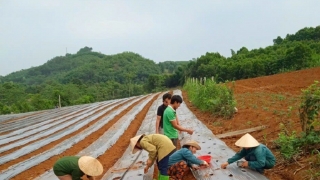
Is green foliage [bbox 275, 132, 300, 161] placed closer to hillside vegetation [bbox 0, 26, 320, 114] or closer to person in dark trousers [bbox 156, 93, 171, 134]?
person in dark trousers [bbox 156, 93, 171, 134]

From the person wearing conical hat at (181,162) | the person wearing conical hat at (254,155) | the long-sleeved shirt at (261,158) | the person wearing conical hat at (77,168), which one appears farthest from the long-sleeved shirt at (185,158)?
the person wearing conical hat at (77,168)

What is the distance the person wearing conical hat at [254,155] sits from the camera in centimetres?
416

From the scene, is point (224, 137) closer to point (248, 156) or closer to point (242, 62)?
point (248, 156)

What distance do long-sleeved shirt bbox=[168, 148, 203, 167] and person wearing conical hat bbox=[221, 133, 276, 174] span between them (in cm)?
53

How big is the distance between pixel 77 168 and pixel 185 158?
5.10 feet

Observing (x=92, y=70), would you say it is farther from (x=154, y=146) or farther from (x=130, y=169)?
(x=154, y=146)

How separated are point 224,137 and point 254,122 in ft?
3.14

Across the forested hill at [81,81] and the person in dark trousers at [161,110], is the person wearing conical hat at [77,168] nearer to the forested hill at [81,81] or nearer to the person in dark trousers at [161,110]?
the person in dark trousers at [161,110]

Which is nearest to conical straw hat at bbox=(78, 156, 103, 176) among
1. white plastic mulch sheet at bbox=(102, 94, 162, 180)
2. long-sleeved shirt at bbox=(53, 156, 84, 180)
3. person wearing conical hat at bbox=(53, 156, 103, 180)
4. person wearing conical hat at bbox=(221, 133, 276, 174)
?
person wearing conical hat at bbox=(53, 156, 103, 180)

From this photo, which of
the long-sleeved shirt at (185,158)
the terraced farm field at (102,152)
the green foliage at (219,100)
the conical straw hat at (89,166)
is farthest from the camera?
the green foliage at (219,100)

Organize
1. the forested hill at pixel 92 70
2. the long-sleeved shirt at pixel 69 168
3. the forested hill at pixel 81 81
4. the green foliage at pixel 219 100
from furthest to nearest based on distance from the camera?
the forested hill at pixel 92 70 → the forested hill at pixel 81 81 → the green foliage at pixel 219 100 → the long-sleeved shirt at pixel 69 168

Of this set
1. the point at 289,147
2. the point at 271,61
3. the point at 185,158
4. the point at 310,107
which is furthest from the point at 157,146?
the point at 271,61

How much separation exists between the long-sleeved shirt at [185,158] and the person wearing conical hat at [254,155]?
1.75 feet

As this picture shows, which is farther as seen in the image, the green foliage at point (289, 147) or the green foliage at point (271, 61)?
the green foliage at point (271, 61)
